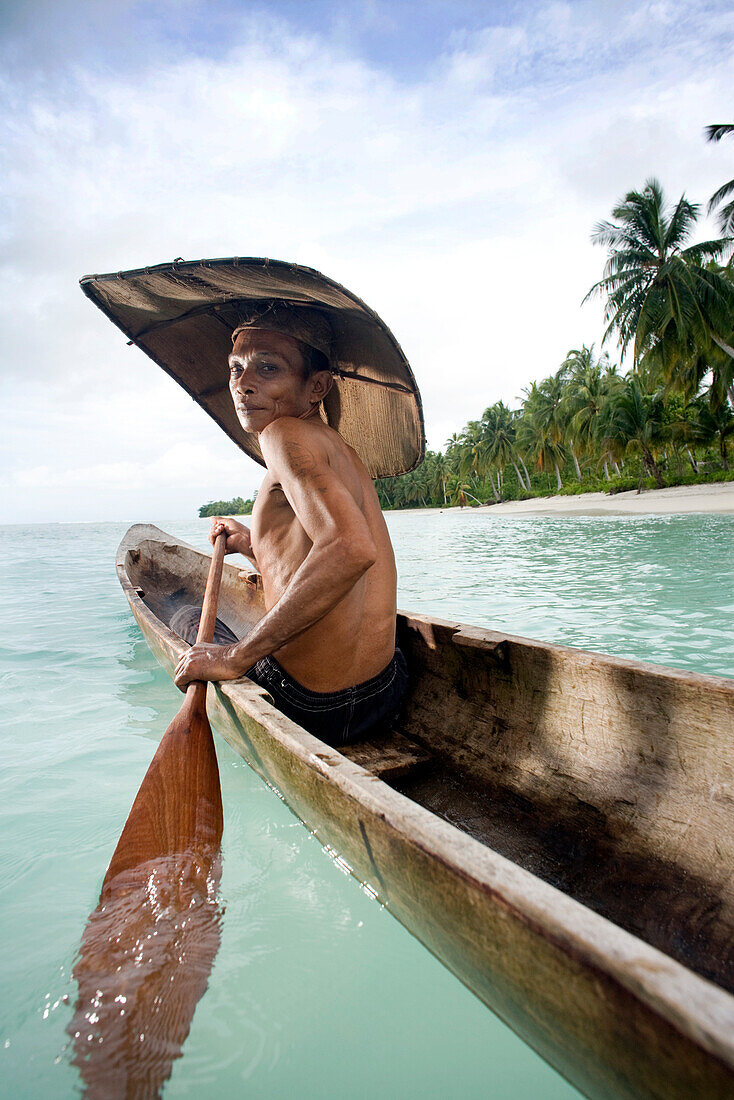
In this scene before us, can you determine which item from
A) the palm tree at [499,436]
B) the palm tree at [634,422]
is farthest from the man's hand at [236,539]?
the palm tree at [499,436]

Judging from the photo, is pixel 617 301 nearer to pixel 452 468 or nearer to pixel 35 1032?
pixel 35 1032

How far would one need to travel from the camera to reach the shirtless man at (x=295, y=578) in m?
1.76

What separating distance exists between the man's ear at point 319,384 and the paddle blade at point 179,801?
1191 millimetres

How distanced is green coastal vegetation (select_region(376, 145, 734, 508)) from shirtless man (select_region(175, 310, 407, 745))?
1833 cm

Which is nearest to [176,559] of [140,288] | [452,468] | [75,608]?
[75,608]

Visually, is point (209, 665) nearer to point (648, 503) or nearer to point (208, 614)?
point (208, 614)

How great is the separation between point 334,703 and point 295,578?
630 mm

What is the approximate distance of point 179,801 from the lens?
6.17ft

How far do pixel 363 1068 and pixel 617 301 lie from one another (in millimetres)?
23904

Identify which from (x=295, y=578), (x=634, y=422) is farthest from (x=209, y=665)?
(x=634, y=422)

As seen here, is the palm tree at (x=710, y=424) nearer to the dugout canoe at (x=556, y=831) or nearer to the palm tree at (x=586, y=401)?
the palm tree at (x=586, y=401)

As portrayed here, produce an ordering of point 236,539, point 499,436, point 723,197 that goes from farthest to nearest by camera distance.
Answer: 1. point 499,436
2. point 723,197
3. point 236,539

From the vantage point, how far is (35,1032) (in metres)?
1.37

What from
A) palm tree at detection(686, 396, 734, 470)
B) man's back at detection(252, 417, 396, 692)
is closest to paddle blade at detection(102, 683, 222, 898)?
man's back at detection(252, 417, 396, 692)
